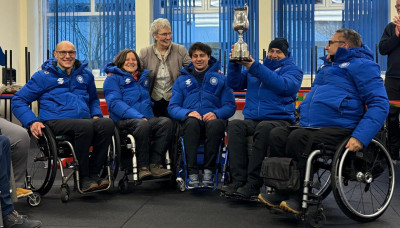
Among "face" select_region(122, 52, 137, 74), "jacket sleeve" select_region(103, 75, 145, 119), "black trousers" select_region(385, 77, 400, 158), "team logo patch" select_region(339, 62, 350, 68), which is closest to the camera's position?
"team logo patch" select_region(339, 62, 350, 68)

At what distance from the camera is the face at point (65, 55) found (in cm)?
350

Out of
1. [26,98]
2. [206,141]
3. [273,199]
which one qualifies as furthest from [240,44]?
[26,98]

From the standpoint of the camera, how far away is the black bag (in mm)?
2621

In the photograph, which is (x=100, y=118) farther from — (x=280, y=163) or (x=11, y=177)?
(x=280, y=163)

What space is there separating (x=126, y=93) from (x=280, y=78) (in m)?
1.14

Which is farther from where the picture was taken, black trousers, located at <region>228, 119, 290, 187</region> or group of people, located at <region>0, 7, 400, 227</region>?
black trousers, located at <region>228, 119, 290, 187</region>

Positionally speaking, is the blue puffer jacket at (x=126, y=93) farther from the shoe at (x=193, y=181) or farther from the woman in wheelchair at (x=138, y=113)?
the shoe at (x=193, y=181)

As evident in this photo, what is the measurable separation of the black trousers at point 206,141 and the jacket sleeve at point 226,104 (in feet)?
→ 0.45

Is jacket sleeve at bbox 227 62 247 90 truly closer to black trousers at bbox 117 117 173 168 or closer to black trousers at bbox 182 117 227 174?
black trousers at bbox 182 117 227 174

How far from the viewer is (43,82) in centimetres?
345

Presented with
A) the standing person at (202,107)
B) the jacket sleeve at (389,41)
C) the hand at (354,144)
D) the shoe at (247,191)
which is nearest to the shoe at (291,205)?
the hand at (354,144)

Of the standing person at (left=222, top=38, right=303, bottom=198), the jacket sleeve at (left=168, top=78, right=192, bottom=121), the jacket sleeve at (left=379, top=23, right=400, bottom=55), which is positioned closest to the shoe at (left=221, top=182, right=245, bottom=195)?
the standing person at (left=222, top=38, right=303, bottom=198)

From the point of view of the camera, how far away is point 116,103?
366 cm

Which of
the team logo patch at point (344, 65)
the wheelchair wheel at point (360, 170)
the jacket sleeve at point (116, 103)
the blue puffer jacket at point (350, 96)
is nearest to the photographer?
the wheelchair wheel at point (360, 170)
